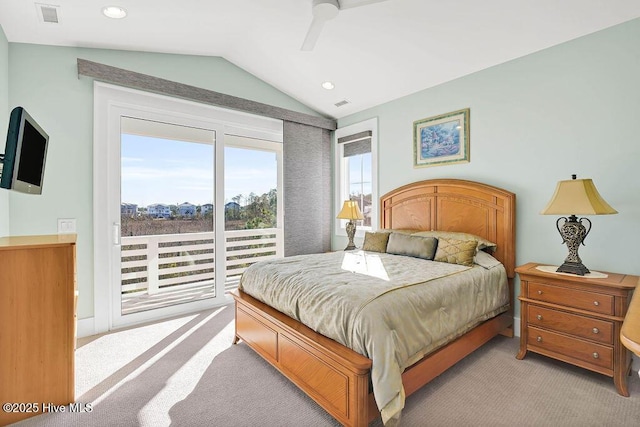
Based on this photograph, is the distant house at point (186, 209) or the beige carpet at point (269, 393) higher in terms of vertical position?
the distant house at point (186, 209)

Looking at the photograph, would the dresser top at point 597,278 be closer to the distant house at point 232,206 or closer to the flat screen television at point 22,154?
the distant house at point 232,206

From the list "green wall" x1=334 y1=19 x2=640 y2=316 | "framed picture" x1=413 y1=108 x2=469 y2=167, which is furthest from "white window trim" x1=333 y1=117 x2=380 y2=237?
"green wall" x1=334 y1=19 x2=640 y2=316

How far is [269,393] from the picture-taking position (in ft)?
6.95

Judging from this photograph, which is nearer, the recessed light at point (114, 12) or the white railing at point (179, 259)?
the recessed light at point (114, 12)

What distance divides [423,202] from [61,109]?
3898mm

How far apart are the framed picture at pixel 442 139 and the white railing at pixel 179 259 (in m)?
2.43

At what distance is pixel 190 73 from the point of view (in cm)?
368

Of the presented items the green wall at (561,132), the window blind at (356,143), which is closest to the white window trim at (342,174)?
the window blind at (356,143)

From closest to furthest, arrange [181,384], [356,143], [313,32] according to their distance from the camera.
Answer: [181,384] → [313,32] → [356,143]

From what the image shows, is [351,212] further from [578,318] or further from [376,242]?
[578,318]

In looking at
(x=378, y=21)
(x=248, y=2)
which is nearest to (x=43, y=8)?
(x=248, y=2)

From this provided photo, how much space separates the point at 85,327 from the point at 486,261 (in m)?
3.91

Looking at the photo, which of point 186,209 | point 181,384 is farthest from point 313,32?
point 181,384

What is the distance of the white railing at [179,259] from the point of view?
3.46 meters
